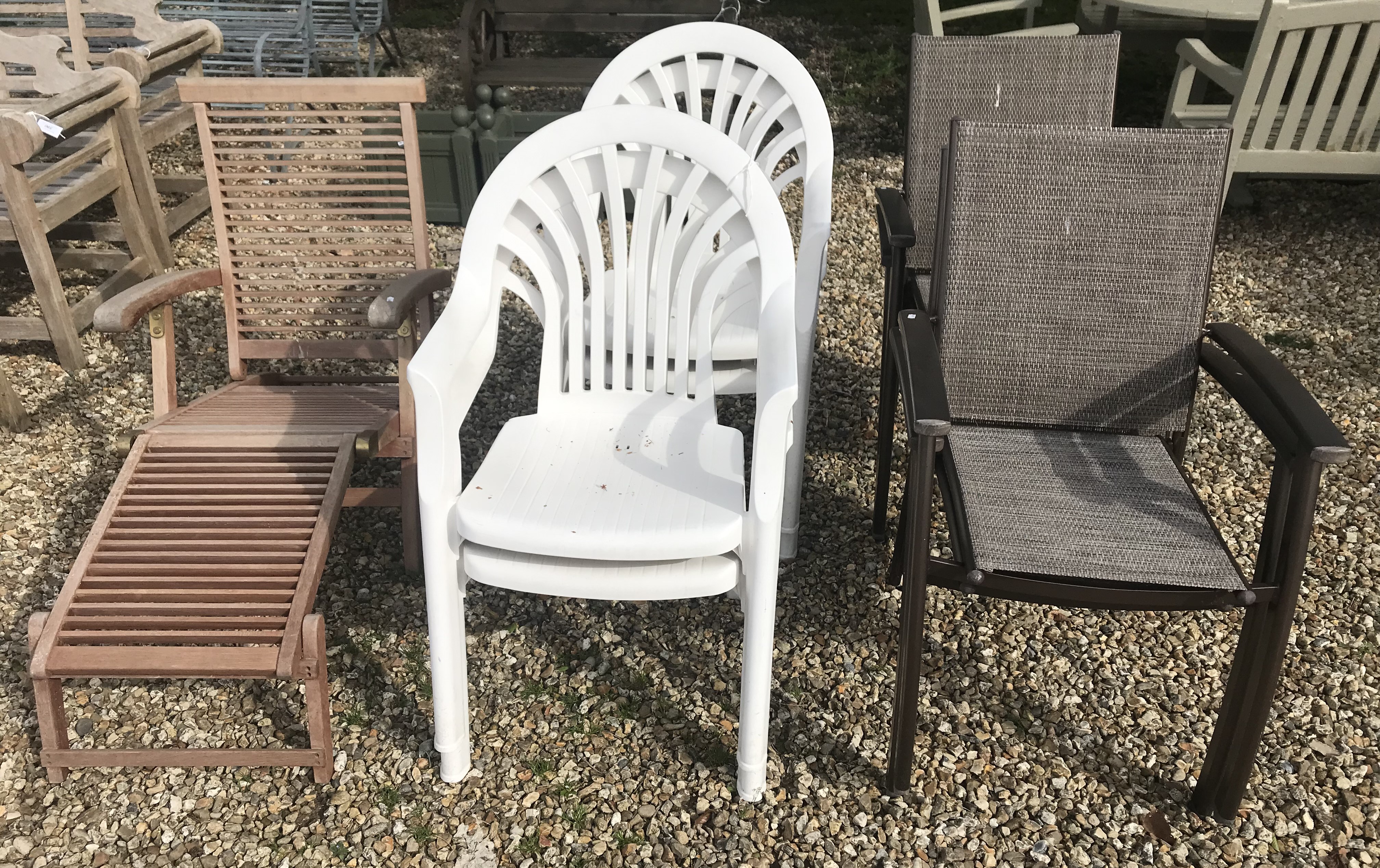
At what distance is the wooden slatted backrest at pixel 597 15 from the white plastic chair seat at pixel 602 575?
16.3 ft

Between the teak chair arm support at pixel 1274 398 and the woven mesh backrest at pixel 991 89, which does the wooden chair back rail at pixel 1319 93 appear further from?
the teak chair arm support at pixel 1274 398

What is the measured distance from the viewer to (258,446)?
2.66 metres

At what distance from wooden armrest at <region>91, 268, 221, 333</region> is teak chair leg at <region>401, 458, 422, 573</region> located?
0.72m

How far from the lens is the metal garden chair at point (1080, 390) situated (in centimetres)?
194

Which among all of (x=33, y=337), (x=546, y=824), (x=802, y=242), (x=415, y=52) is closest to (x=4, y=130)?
(x=33, y=337)

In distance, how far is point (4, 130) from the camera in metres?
3.43

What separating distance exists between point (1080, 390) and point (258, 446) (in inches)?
79.7

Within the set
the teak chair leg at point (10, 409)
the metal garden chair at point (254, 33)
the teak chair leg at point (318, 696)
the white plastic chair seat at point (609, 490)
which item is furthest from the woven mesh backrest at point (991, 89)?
the metal garden chair at point (254, 33)

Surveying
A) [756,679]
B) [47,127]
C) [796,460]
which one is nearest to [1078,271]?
[796,460]

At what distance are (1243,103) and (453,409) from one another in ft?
12.0

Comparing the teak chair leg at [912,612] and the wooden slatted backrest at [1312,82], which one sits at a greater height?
the wooden slatted backrest at [1312,82]

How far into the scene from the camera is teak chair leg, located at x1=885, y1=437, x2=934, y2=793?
6.39ft

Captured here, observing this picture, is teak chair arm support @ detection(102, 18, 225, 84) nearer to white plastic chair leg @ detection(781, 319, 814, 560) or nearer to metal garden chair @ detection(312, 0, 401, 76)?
metal garden chair @ detection(312, 0, 401, 76)

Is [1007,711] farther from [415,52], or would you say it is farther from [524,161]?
[415,52]
